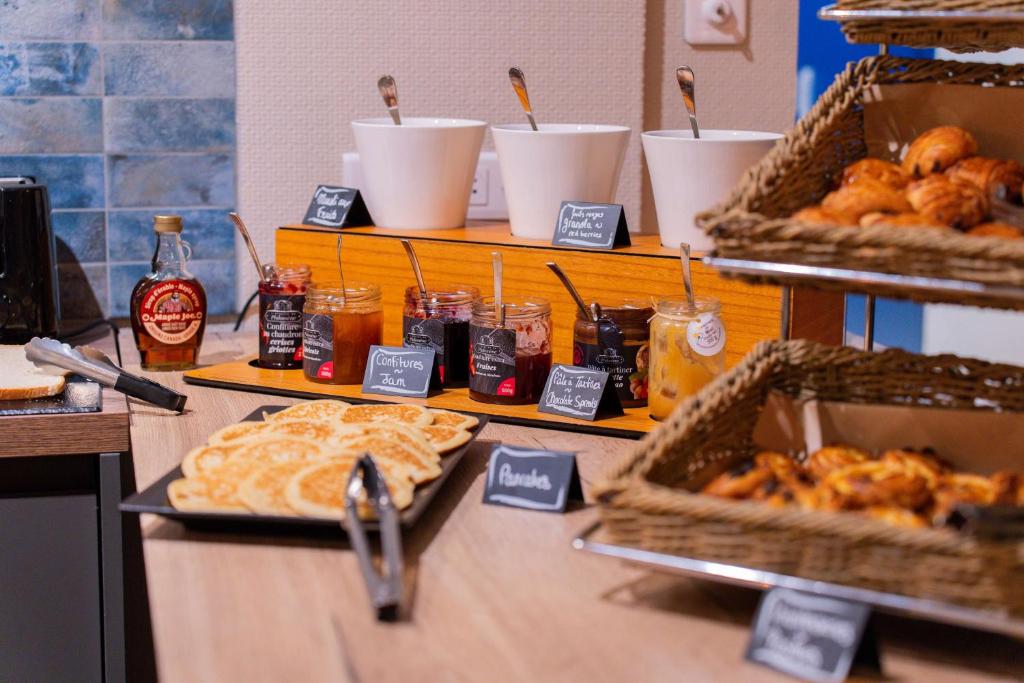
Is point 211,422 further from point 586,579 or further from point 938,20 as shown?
point 938,20

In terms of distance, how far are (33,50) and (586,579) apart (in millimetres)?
1457

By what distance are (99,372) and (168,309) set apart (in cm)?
22

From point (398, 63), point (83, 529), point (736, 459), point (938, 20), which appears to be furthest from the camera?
point (398, 63)

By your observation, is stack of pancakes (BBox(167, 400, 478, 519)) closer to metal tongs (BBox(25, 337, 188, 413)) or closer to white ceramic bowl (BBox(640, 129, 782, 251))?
metal tongs (BBox(25, 337, 188, 413))

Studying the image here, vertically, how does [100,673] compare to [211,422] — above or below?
below

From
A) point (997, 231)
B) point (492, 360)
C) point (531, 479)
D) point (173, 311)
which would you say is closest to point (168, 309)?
point (173, 311)

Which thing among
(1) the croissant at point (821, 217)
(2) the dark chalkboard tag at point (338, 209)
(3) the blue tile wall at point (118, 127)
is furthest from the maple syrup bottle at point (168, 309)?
(1) the croissant at point (821, 217)

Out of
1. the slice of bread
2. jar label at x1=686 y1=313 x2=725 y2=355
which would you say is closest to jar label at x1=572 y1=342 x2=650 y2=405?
jar label at x1=686 y1=313 x2=725 y2=355

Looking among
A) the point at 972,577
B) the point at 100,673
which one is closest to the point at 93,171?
the point at 100,673

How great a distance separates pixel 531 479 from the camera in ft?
3.92

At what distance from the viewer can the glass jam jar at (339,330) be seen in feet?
5.26

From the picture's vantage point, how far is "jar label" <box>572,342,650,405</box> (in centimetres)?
151

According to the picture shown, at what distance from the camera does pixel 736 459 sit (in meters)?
1.13

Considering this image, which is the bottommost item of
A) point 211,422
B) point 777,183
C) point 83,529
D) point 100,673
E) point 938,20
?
point 100,673
